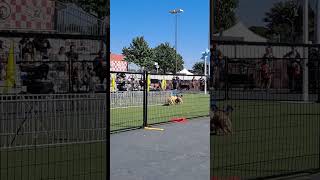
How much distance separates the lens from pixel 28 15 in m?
5.64

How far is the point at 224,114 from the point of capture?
7.47m

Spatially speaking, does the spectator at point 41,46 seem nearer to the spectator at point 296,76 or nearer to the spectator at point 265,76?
the spectator at point 265,76

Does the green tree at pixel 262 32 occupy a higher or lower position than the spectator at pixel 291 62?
higher

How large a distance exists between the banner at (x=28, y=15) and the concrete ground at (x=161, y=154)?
2.38m

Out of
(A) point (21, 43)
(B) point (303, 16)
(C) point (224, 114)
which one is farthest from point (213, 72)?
(B) point (303, 16)

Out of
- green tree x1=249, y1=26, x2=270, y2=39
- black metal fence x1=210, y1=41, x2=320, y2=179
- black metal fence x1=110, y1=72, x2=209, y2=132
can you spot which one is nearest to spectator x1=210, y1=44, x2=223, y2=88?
black metal fence x1=210, y1=41, x2=320, y2=179

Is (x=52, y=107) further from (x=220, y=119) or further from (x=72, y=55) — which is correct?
(x=220, y=119)

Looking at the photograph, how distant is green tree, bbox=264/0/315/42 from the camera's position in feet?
49.2

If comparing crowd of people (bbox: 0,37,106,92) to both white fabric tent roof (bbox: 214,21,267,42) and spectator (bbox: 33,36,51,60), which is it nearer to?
spectator (bbox: 33,36,51,60)

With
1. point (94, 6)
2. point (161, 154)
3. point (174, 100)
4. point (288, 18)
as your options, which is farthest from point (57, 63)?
point (288, 18)

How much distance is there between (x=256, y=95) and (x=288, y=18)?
44.0ft

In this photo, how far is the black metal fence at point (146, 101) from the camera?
42.6 ft

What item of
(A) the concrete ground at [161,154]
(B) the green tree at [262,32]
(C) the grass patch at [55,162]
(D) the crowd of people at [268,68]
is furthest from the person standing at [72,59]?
(B) the green tree at [262,32]

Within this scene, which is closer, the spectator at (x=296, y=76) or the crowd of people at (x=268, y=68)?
the crowd of people at (x=268, y=68)
